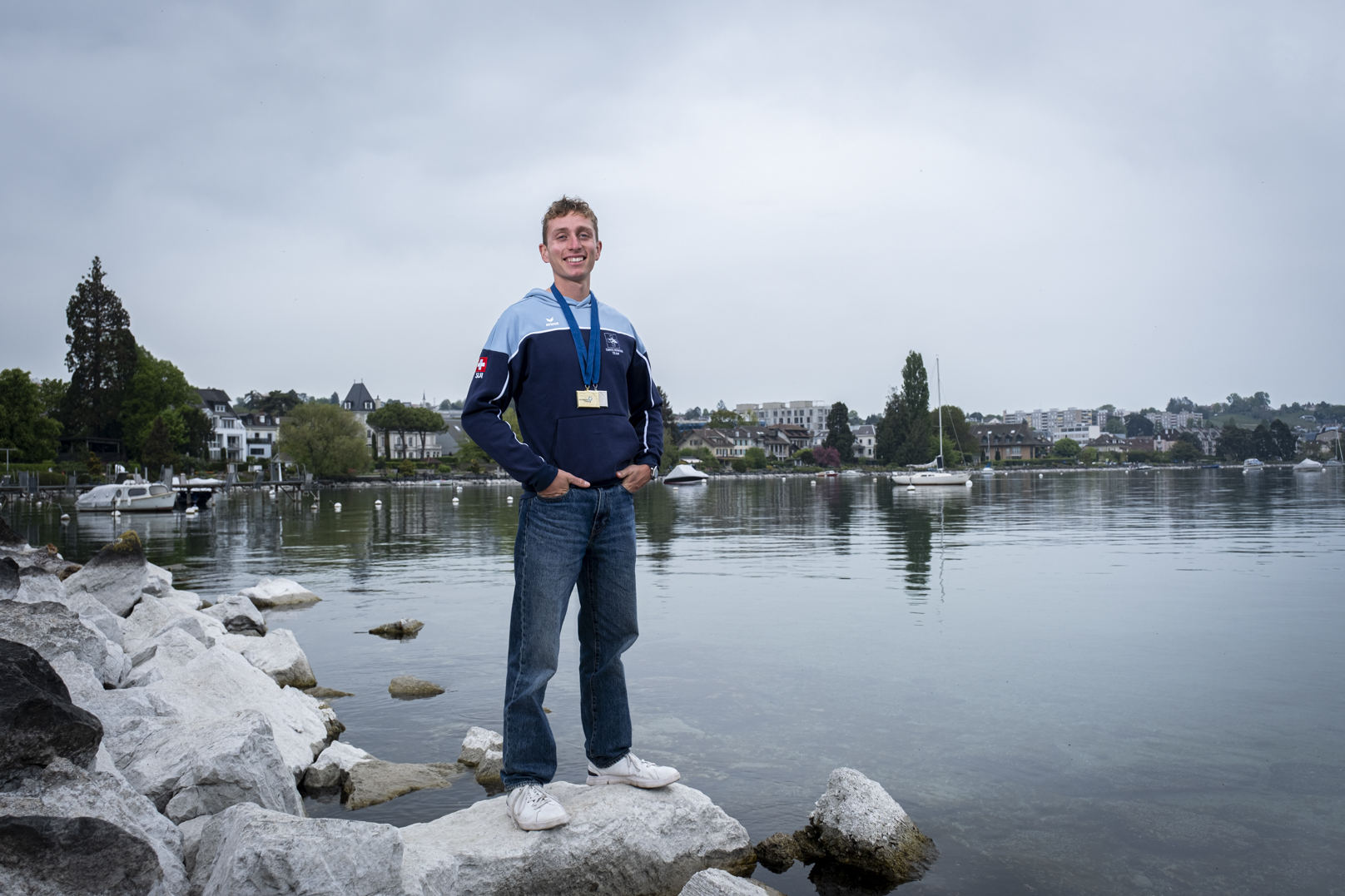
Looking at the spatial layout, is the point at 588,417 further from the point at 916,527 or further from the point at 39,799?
the point at 916,527

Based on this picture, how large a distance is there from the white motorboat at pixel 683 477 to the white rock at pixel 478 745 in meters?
84.9

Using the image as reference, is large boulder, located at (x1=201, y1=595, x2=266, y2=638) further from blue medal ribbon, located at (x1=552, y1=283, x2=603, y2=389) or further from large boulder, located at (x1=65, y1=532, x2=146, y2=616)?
blue medal ribbon, located at (x1=552, y1=283, x2=603, y2=389)

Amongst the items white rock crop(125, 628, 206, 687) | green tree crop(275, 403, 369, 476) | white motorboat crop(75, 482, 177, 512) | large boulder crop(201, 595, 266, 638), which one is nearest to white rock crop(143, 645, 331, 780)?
white rock crop(125, 628, 206, 687)

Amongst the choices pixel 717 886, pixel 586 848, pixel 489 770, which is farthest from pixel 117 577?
pixel 717 886

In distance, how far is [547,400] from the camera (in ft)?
13.4

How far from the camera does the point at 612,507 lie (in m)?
4.21

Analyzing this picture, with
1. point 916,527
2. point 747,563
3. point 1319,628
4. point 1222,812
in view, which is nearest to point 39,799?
point 1222,812

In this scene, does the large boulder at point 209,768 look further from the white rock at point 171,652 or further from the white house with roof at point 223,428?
the white house with roof at point 223,428

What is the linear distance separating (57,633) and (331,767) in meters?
1.89

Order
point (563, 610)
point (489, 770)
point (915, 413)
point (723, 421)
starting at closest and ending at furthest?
point (563, 610) < point (489, 770) < point (915, 413) < point (723, 421)

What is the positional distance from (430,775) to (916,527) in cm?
2508

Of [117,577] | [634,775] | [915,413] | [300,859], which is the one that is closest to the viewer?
[300,859]

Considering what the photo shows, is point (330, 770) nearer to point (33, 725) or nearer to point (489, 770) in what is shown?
point (489, 770)

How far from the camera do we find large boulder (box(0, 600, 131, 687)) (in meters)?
5.63
